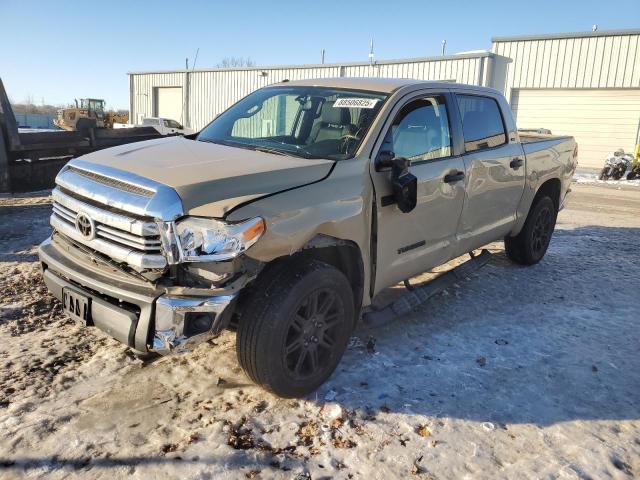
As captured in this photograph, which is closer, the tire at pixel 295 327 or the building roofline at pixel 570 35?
the tire at pixel 295 327

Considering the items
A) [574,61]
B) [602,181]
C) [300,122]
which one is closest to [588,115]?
[574,61]

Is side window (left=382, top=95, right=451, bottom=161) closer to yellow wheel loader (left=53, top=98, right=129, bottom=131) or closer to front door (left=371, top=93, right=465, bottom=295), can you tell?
front door (left=371, top=93, right=465, bottom=295)

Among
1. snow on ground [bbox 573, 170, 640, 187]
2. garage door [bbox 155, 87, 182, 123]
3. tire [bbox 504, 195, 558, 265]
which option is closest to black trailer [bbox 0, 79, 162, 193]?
tire [bbox 504, 195, 558, 265]

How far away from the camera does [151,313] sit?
267 cm

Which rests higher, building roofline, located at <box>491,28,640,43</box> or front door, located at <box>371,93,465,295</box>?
building roofline, located at <box>491,28,640,43</box>

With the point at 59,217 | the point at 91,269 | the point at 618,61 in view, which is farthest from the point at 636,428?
the point at 618,61

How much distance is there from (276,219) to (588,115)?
68.7 feet

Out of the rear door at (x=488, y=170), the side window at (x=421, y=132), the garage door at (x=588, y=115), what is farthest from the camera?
the garage door at (x=588, y=115)

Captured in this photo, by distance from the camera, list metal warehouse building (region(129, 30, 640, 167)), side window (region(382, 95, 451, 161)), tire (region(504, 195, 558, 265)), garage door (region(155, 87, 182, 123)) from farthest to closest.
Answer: garage door (region(155, 87, 182, 123)) → metal warehouse building (region(129, 30, 640, 167)) → tire (region(504, 195, 558, 265)) → side window (region(382, 95, 451, 161))

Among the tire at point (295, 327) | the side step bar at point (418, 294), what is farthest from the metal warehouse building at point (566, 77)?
the tire at point (295, 327)

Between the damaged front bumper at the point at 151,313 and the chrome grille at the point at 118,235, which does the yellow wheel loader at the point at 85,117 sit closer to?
the chrome grille at the point at 118,235

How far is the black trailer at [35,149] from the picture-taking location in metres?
7.85

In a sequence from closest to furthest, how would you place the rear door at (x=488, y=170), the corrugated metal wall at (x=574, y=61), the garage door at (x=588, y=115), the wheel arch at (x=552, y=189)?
1. the rear door at (x=488, y=170)
2. the wheel arch at (x=552, y=189)
3. the corrugated metal wall at (x=574, y=61)
4. the garage door at (x=588, y=115)

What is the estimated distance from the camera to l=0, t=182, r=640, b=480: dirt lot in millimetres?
2688
